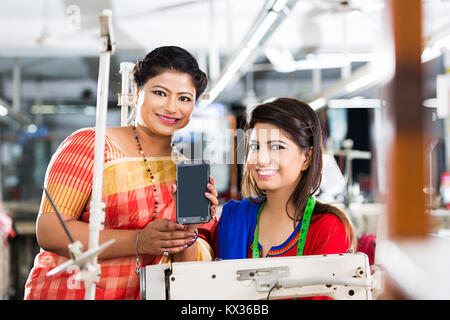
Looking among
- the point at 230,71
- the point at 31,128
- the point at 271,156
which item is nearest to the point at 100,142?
the point at 271,156

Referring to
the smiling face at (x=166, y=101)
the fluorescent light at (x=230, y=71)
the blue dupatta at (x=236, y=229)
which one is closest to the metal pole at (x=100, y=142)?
the smiling face at (x=166, y=101)

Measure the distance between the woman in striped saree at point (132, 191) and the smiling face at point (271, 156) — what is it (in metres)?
0.23

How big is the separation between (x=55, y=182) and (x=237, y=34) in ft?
14.7

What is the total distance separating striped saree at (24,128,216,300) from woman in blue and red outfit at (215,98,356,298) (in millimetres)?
281

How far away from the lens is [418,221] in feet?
2.31

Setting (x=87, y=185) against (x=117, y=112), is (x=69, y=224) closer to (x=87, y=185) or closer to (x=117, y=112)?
(x=87, y=185)

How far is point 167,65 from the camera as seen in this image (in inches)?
52.5

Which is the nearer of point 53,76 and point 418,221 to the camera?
point 418,221

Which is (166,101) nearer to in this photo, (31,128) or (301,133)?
(301,133)

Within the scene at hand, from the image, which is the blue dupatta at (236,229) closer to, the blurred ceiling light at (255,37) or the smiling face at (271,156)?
the smiling face at (271,156)
